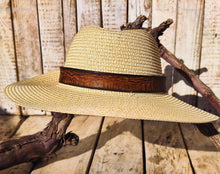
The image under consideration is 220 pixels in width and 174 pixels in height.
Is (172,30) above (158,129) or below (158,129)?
above

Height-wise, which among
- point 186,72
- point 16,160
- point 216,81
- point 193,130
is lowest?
point 193,130

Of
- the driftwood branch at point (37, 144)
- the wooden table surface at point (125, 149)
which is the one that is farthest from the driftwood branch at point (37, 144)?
the wooden table surface at point (125, 149)

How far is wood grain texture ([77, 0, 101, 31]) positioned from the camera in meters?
1.95

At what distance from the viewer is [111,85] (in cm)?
109

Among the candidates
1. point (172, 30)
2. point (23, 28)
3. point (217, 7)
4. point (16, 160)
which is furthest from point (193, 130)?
point (23, 28)

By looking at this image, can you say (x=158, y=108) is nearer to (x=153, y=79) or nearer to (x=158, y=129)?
(x=153, y=79)

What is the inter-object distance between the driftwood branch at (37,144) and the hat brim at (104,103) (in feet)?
0.56

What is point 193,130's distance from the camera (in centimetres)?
187

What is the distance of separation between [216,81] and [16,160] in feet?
5.55

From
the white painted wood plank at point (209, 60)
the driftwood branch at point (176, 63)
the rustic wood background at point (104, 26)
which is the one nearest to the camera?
the driftwood branch at point (176, 63)

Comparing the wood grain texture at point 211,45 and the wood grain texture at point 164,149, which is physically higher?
the wood grain texture at point 211,45

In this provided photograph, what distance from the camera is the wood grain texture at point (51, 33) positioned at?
1.98 metres

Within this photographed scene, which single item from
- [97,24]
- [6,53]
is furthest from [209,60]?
[6,53]

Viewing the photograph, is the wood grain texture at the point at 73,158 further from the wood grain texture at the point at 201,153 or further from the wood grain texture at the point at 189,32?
the wood grain texture at the point at 189,32
